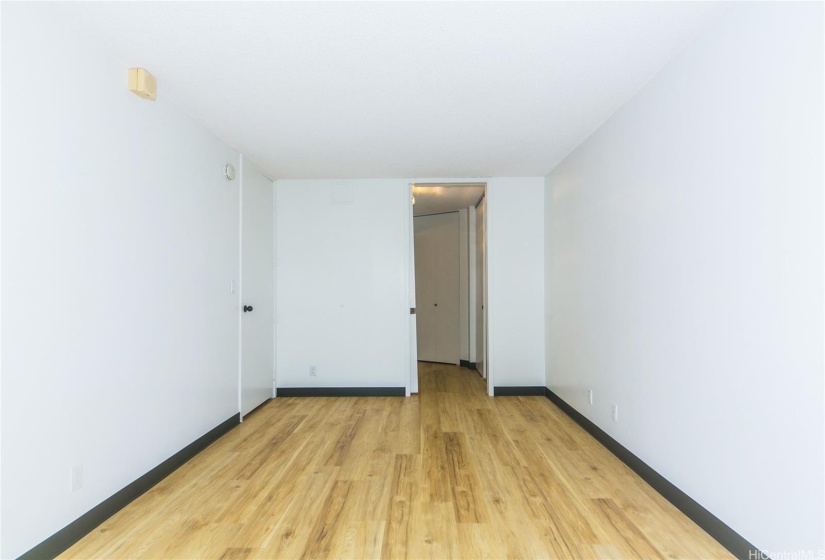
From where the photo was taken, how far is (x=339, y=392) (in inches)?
186

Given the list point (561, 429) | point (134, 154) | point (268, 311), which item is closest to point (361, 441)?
point (561, 429)

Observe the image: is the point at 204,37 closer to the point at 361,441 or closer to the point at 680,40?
the point at 680,40

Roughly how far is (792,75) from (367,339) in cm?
399

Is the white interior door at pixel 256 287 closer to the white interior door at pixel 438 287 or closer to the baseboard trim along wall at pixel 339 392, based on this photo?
the baseboard trim along wall at pixel 339 392

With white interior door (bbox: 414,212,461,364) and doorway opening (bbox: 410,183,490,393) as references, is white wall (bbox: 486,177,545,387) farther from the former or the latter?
white interior door (bbox: 414,212,461,364)

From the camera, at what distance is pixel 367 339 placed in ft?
15.6

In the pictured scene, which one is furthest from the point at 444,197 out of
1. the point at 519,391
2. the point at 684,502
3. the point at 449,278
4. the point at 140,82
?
the point at 684,502

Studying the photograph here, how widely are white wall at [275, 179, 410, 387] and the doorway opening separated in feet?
3.73

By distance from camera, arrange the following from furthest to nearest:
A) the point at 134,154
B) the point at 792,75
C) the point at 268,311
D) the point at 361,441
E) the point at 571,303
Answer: the point at 268,311
the point at 571,303
the point at 361,441
the point at 134,154
the point at 792,75

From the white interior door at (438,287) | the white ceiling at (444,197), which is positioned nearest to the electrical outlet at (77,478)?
the white ceiling at (444,197)

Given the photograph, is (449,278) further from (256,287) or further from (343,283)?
(256,287)

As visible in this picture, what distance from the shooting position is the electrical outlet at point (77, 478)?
1.91 meters

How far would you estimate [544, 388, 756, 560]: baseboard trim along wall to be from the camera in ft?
5.77

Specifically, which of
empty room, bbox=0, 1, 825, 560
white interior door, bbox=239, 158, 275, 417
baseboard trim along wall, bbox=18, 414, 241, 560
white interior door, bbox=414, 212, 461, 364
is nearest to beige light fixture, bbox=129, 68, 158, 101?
empty room, bbox=0, 1, 825, 560
